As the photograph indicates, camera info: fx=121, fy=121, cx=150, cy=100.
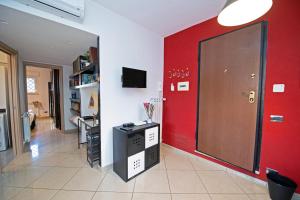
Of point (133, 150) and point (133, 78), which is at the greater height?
point (133, 78)

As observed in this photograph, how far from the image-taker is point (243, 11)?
1.09 metres

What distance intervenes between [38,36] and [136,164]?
99.2 inches

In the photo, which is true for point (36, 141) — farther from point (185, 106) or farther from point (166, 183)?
point (185, 106)

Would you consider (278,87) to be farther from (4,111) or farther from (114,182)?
(4,111)

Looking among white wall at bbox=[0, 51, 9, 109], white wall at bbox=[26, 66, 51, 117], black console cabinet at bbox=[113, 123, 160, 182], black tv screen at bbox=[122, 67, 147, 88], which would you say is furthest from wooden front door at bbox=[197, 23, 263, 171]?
white wall at bbox=[26, 66, 51, 117]

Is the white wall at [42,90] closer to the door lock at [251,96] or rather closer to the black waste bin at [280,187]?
the door lock at [251,96]

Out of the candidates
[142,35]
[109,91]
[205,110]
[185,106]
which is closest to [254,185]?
[205,110]

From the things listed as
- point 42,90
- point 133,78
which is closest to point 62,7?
point 133,78

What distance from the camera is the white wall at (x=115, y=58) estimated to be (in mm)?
1803

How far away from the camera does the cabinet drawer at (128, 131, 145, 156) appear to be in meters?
1.76

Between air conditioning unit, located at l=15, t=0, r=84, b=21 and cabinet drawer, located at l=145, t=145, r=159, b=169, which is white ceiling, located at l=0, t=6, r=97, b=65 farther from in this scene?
cabinet drawer, located at l=145, t=145, r=159, b=169

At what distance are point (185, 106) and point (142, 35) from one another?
1679 millimetres

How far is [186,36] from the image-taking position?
244 cm

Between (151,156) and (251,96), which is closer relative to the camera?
(251,96)
